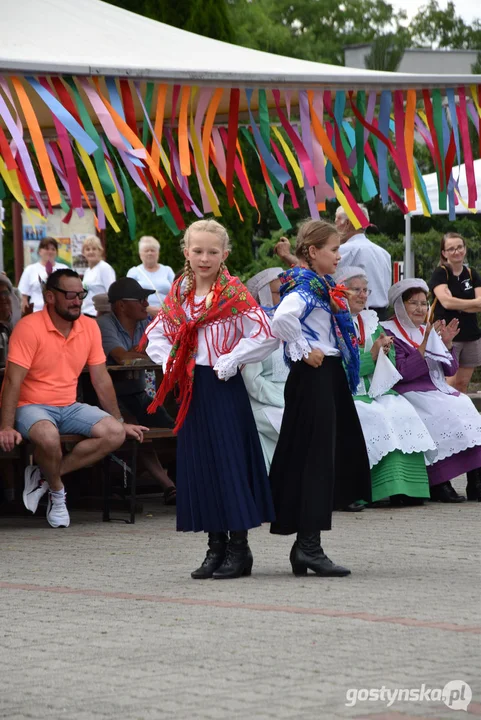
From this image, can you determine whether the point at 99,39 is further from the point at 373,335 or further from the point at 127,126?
the point at 373,335

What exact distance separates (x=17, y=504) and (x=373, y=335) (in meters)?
2.71

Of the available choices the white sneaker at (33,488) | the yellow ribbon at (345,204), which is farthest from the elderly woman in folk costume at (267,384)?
the white sneaker at (33,488)

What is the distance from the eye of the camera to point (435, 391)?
989 cm

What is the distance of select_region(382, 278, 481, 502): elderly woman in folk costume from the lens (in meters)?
9.58

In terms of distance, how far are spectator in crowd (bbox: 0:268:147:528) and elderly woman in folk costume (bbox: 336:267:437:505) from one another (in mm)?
1601

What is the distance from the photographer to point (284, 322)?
6.54 metres

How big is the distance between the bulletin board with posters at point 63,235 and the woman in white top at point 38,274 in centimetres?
123

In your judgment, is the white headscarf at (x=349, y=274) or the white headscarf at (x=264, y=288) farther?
the white headscarf at (x=264, y=288)

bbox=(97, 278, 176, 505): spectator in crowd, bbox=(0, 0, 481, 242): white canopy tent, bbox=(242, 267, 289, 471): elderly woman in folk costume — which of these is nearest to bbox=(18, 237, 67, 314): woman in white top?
bbox=(97, 278, 176, 505): spectator in crowd

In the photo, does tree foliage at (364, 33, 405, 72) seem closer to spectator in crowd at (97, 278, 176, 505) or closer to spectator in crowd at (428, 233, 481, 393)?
spectator in crowd at (428, 233, 481, 393)

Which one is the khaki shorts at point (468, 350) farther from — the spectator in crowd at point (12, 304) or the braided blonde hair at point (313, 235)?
the braided blonde hair at point (313, 235)

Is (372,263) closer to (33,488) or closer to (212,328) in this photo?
(33,488)

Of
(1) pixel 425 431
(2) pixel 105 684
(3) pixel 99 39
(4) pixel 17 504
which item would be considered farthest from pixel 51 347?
(2) pixel 105 684

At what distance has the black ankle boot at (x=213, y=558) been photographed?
6699 millimetres
